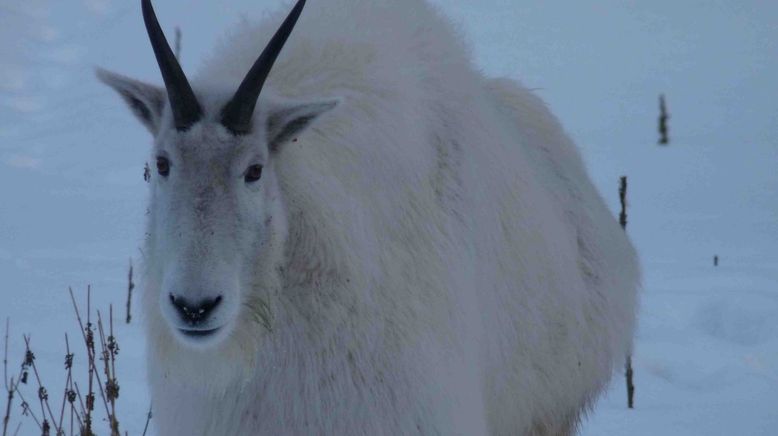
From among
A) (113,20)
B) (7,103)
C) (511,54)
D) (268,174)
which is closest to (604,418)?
(268,174)

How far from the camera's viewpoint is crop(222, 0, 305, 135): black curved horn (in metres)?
3.67

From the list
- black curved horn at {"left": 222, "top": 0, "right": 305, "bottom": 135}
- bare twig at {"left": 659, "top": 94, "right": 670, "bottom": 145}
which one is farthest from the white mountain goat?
bare twig at {"left": 659, "top": 94, "right": 670, "bottom": 145}

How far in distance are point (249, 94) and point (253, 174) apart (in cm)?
24

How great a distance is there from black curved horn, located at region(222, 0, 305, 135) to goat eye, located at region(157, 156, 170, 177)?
22 cm

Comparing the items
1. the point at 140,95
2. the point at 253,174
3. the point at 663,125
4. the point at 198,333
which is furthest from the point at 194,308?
the point at 663,125

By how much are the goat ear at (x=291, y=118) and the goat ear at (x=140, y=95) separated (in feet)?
1.26

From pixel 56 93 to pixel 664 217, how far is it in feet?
52.4

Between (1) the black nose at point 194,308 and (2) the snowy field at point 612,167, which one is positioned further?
(2) the snowy field at point 612,167

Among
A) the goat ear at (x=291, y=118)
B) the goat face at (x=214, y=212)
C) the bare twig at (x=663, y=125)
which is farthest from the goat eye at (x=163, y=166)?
the bare twig at (x=663, y=125)

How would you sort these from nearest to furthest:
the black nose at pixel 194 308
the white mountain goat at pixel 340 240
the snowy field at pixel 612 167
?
the black nose at pixel 194 308, the white mountain goat at pixel 340 240, the snowy field at pixel 612 167

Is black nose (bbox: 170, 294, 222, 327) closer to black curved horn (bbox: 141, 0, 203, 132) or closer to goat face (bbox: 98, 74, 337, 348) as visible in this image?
goat face (bbox: 98, 74, 337, 348)

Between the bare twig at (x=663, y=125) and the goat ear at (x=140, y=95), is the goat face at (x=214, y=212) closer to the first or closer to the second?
the goat ear at (x=140, y=95)

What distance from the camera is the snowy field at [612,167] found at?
8.49m

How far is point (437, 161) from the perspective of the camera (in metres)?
4.50
